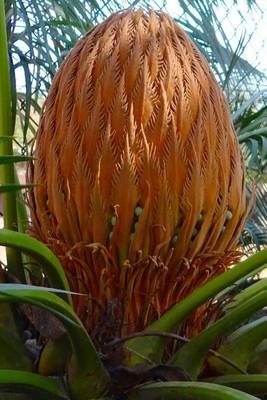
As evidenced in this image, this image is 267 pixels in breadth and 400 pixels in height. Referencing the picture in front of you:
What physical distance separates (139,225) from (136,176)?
0.05 m

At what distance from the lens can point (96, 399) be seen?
0.76 metres

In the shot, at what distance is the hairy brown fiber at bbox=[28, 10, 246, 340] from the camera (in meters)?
0.75

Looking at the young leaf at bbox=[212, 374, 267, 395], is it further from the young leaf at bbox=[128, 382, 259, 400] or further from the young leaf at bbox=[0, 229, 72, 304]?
the young leaf at bbox=[0, 229, 72, 304]

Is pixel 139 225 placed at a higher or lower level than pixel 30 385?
higher

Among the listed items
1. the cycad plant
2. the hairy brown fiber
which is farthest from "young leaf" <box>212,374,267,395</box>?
the hairy brown fiber

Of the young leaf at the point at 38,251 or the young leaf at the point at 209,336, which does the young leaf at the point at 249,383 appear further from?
the young leaf at the point at 38,251

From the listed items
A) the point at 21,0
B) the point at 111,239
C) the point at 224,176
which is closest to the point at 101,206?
the point at 111,239

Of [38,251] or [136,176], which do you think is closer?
[38,251]

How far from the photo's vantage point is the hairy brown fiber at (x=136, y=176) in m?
0.75

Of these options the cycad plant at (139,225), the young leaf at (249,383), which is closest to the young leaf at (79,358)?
the cycad plant at (139,225)

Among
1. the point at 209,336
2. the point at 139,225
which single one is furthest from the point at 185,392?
the point at 139,225

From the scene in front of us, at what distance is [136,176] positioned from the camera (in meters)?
0.75

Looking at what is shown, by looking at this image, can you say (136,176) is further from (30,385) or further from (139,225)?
(30,385)

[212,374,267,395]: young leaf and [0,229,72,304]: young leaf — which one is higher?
[0,229,72,304]: young leaf
